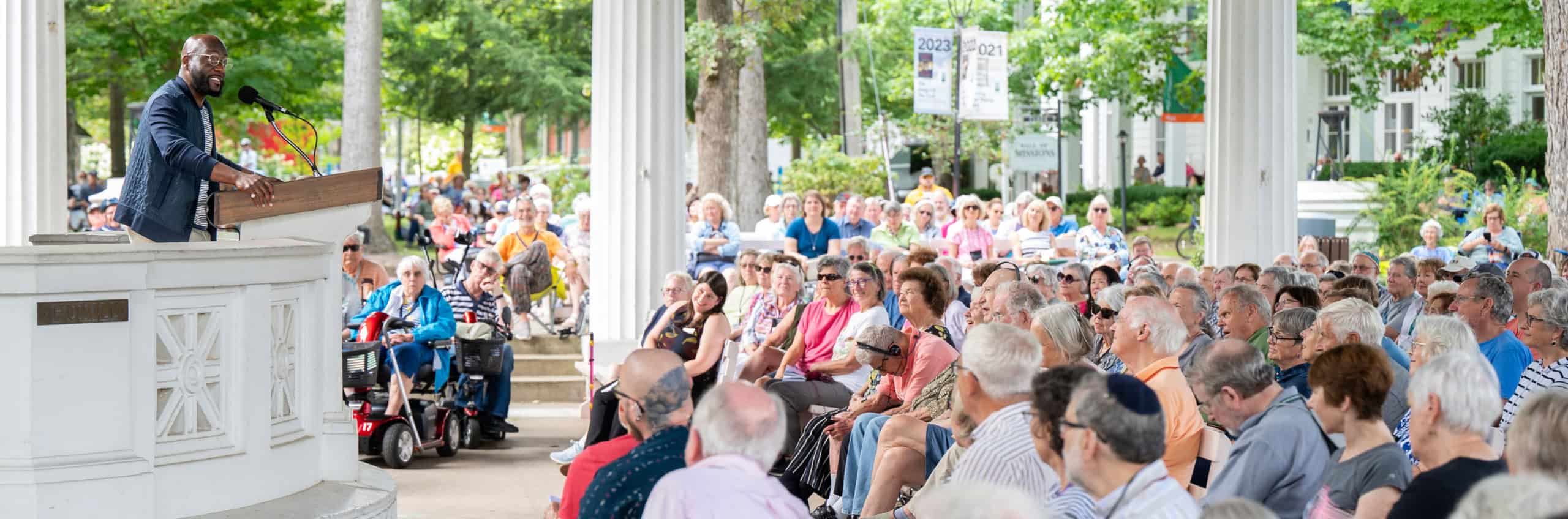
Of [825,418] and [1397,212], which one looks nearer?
[825,418]

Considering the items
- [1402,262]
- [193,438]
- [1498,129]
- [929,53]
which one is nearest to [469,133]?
[929,53]

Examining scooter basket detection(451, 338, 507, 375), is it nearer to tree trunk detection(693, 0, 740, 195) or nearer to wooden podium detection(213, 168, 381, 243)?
wooden podium detection(213, 168, 381, 243)

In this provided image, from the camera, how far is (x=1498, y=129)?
30922mm

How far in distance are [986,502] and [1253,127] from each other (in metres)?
10.1

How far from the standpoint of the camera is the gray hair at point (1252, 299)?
767 centimetres

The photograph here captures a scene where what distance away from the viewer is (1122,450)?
152 inches

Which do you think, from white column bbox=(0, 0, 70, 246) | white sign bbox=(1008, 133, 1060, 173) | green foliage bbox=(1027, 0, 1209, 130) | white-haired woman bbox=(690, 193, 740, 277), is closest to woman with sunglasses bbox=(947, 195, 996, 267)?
white-haired woman bbox=(690, 193, 740, 277)

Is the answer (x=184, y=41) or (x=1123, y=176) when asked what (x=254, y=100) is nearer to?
(x=184, y=41)

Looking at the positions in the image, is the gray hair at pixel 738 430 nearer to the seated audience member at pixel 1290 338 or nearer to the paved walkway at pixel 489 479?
the seated audience member at pixel 1290 338

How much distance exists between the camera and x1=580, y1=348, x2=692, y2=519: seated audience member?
14.5 ft

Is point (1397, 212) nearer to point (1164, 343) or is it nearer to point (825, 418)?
point (825, 418)

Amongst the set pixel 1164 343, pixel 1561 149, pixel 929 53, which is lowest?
pixel 1164 343

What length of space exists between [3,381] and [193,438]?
0.66 metres

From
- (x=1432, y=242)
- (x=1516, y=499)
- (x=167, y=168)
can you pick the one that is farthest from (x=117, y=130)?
(x=1516, y=499)
